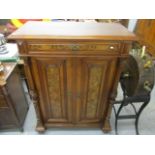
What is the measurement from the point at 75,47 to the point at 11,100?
0.85 m

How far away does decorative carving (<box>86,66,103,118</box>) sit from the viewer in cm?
128

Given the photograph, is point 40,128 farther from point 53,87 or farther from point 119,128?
point 119,128

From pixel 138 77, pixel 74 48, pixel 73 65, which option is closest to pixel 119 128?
pixel 138 77

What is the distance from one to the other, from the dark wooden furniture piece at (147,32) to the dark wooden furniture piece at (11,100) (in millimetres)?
2472

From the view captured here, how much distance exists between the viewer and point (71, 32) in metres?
1.13

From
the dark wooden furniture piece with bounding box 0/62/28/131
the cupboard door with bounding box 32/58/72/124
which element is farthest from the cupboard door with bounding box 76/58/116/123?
the dark wooden furniture piece with bounding box 0/62/28/131

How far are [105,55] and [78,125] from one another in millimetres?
892

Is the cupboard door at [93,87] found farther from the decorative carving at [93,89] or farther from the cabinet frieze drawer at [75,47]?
the cabinet frieze drawer at [75,47]

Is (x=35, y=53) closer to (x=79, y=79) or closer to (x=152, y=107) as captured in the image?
(x=79, y=79)

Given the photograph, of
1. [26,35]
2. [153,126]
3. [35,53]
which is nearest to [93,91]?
[35,53]

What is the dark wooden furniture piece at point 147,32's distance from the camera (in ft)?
9.98

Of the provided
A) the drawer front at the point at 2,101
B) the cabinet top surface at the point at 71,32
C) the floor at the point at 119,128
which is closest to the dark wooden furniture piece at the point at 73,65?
the cabinet top surface at the point at 71,32

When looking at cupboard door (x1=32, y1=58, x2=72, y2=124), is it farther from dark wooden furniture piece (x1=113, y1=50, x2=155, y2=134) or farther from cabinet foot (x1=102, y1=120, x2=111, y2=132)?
dark wooden furniture piece (x1=113, y1=50, x2=155, y2=134)

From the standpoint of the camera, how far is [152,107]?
2117mm
